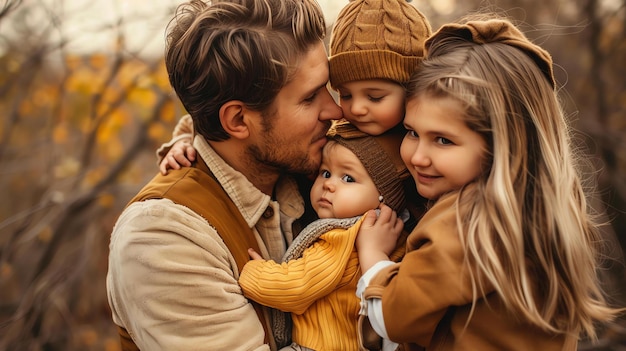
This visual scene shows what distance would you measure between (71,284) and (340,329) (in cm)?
409

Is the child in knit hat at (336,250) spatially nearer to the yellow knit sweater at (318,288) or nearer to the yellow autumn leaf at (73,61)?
the yellow knit sweater at (318,288)

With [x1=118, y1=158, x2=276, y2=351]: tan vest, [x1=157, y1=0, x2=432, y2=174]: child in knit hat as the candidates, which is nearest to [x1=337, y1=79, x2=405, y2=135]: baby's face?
[x1=157, y1=0, x2=432, y2=174]: child in knit hat

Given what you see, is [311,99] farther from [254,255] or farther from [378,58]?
[254,255]

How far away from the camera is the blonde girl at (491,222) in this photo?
1917 mm

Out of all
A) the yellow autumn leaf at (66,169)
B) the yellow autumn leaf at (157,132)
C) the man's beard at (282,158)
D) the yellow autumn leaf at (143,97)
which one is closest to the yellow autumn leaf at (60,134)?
the yellow autumn leaf at (66,169)

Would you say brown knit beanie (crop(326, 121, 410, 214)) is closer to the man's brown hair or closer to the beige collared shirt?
the man's brown hair

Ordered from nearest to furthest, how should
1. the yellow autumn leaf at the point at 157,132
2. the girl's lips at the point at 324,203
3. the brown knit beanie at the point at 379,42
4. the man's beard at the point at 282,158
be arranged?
the brown knit beanie at the point at 379,42 < the girl's lips at the point at 324,203 < the man's beard at the point at 282,158 < the yellow autumn leaf at the point at 157,132

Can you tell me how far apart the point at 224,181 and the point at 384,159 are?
663mm

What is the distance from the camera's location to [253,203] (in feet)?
8.30

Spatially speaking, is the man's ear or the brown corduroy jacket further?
the man's ear

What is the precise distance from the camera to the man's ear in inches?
99.2

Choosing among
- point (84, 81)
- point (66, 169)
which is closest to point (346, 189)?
point (84, 81)

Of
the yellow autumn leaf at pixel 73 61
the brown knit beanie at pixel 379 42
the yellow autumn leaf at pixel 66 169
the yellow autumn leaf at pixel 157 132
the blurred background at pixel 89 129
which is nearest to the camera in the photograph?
the brown knit beanie at pixel 379 42

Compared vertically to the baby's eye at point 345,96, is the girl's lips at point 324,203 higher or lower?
lower
